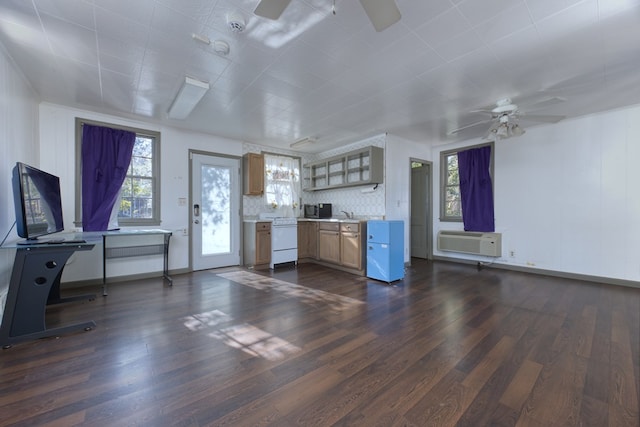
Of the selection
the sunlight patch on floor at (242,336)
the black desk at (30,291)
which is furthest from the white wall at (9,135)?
the sunlight patch on floor at (242,336)

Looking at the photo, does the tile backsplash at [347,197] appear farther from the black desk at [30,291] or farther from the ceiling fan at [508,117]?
the black desk at [30,291]

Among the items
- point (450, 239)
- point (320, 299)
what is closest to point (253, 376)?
point (320, 299)

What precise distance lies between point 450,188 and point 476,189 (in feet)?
2.03

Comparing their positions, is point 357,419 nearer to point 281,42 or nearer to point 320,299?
point 320,299

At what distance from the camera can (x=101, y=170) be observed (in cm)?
402

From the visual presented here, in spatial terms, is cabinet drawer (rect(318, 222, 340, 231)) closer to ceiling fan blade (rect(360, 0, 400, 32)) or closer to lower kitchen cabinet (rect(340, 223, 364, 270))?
lower kitchen cabinet (rect(340, 223, 364, 270))

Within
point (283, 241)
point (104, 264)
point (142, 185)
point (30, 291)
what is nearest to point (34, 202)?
point (30, 291)

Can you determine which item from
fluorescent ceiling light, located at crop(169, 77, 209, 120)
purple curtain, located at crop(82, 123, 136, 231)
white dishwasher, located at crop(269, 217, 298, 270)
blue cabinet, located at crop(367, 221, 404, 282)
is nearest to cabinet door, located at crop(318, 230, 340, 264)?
white dishwasher, located at crop(269, 217, 298, 270)

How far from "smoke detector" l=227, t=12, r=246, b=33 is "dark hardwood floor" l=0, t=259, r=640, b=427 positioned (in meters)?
2.61

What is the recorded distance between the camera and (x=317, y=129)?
15.9ft

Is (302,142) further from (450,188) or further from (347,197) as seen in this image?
(450,188)

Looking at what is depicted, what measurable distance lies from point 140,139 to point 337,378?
482 cm

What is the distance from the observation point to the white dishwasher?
5.18m

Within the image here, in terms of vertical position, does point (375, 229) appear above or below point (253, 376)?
above
